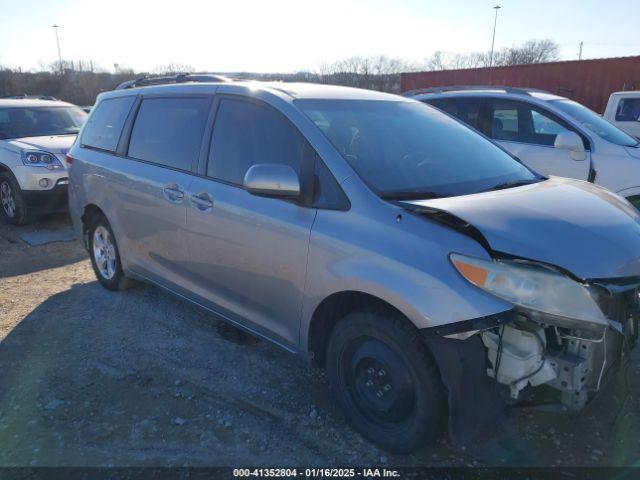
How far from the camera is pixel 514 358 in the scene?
2.24 meters

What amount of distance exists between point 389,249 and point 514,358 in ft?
2.38

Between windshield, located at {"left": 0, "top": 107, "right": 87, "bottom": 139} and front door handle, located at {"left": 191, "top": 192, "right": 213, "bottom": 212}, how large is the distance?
577 centimetres

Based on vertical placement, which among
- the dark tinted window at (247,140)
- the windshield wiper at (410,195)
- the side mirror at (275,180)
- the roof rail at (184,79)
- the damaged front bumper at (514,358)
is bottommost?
the damaged front bumper at (514,358)

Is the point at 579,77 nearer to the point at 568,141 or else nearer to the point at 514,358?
the point at 568,141

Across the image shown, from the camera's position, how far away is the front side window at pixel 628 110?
9820 millimetres

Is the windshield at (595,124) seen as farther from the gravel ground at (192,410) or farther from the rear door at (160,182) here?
the rear door at (160,182)

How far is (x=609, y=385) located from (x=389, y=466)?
3.79ft

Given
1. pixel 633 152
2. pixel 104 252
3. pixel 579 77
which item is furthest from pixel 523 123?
pixel 579 77

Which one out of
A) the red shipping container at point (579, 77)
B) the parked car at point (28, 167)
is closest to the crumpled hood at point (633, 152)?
the parked car at point (28, 167)

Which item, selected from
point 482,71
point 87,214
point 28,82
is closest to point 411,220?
point 87,214

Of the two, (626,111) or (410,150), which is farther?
(626,111)

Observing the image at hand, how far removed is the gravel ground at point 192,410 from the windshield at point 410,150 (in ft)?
3.88

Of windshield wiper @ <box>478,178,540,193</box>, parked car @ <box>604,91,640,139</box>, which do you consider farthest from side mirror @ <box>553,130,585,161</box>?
parked car @ <box>604,91,640,139</box>

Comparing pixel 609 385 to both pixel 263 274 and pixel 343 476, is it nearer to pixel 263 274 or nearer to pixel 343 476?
pixel 343 476
